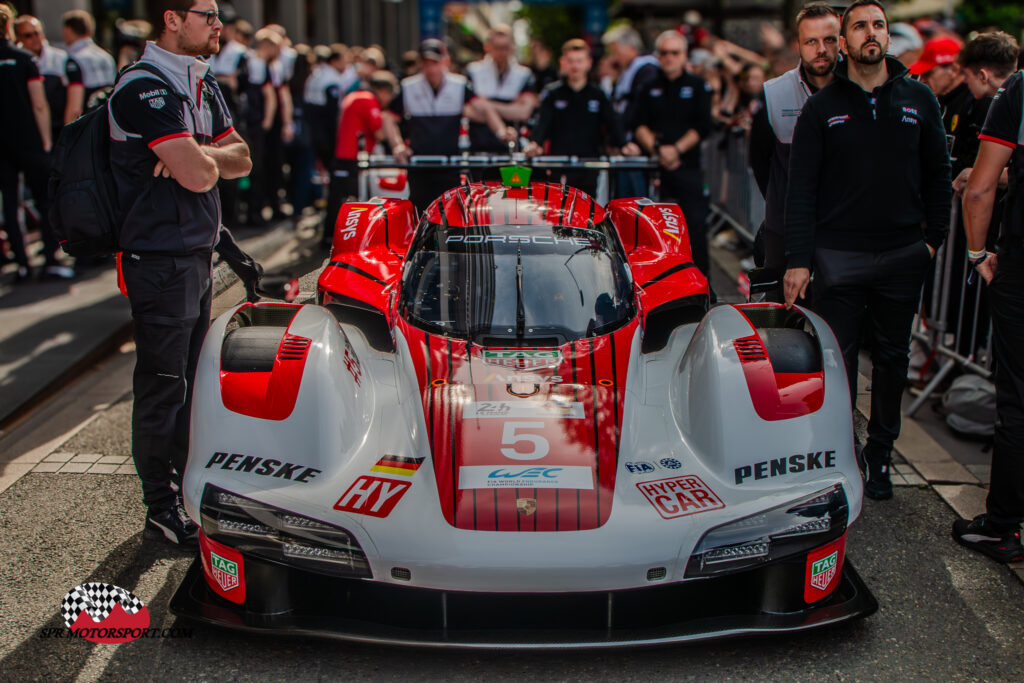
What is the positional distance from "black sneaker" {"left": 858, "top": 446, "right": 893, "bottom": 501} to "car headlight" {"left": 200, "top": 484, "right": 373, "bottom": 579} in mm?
2465

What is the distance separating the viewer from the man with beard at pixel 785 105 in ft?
15.3

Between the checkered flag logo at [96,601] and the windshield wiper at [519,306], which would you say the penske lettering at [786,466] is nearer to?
the windshield wiper at [519,306]

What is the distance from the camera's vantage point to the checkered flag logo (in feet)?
10.9

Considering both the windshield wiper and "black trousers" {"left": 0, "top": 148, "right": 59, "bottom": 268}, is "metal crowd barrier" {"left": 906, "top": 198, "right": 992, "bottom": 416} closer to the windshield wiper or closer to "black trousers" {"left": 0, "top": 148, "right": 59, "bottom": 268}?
the windshield wiper

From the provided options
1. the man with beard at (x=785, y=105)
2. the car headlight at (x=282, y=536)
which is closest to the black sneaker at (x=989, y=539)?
the man with beard at (x=785, y=105)

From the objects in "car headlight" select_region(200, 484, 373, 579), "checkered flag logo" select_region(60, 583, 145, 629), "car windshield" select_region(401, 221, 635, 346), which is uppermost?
"car windshield" select_region(401, 221, 635, 346)

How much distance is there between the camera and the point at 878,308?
4.19 metres

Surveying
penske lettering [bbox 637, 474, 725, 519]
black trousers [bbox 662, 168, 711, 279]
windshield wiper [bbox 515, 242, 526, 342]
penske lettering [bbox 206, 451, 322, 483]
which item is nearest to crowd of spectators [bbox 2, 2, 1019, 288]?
black trousers [bbox 662, 168, 711, 279]

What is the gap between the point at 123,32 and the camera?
965 cm

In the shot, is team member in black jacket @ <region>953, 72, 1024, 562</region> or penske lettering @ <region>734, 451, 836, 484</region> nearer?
penske lettering @ <region>734, 451, 836, 484</region>

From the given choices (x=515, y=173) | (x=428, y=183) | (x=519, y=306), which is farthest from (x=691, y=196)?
(x=519, y=306)

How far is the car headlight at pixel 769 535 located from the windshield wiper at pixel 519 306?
1.14 meters

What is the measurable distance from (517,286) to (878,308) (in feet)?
5.31

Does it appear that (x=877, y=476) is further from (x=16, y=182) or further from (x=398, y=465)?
(x=16, y=182)
